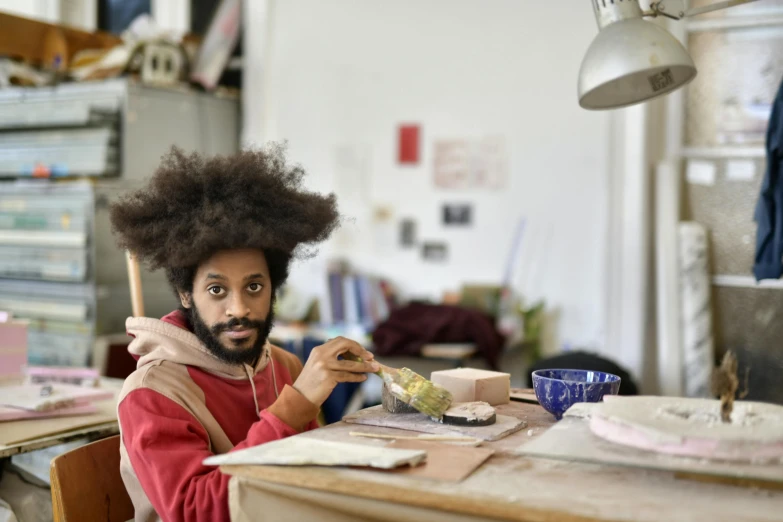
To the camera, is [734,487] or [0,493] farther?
[0,493]

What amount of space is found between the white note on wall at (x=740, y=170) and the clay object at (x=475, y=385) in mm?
2448

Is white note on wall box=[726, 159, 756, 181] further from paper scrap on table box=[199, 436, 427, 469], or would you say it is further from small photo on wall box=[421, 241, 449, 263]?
paper scrap on table box=[199, 436, 427, 469]

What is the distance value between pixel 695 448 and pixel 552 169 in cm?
294

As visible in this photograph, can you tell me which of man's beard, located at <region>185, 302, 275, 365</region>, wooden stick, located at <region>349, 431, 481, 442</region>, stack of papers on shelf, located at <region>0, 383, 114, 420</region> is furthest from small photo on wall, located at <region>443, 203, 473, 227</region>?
wooden stick, located at <region>349, 431, 481, 442</region>

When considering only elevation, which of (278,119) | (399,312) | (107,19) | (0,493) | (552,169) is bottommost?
(0,493)

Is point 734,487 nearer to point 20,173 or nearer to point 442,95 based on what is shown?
point 442,95

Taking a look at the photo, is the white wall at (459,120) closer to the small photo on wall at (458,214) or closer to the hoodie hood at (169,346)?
the small photo on wall at (458,214)

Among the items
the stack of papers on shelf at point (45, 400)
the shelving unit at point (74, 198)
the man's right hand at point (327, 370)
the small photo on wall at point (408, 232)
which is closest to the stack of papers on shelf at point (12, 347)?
the stack of papers on shelf at point (45, 400)

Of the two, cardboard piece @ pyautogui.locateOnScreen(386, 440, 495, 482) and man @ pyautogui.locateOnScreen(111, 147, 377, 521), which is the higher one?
man @ pyautogui.locateOnScreen(111, 147, 377, 521)

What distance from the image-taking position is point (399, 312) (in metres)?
3.96

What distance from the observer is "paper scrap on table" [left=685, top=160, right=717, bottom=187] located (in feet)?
12.4

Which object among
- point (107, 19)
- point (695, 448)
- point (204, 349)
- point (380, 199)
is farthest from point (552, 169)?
point (107, 19)

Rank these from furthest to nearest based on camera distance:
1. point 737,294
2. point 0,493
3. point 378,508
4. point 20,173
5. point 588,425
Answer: point 20,173 → point 737,294 → point 0,493 → point 588,425 → point 378,508

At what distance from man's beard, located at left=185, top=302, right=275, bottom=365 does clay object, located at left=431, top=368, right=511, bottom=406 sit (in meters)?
0.37
